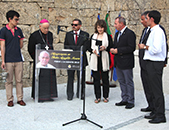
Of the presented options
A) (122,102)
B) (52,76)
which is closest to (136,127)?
(122,102)

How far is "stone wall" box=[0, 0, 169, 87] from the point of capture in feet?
23.5

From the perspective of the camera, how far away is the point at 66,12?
7711 mm

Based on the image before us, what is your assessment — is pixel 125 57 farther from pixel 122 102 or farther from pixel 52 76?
pixel 52 76

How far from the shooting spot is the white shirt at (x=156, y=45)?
4.14 meters

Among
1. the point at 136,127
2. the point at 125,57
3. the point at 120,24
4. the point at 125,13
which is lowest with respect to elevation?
the point at 136,127

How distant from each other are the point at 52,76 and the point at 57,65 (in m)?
0.59

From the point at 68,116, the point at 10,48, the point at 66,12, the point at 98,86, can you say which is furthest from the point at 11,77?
the point at 66,12

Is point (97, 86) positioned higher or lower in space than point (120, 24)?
lower

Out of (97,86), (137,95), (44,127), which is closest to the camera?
(44,127)

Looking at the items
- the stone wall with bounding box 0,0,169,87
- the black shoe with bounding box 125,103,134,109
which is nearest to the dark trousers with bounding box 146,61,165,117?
the black shoe with bounding box 125,103,134,109

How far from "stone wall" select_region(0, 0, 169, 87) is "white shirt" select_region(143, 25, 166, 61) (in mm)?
3765

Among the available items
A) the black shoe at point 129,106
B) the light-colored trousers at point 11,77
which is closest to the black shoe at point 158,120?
the black shoe at point 129,106

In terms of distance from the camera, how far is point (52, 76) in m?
4.82

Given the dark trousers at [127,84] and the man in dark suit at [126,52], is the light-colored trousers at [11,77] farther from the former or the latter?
the dark trousers at [127,84]
